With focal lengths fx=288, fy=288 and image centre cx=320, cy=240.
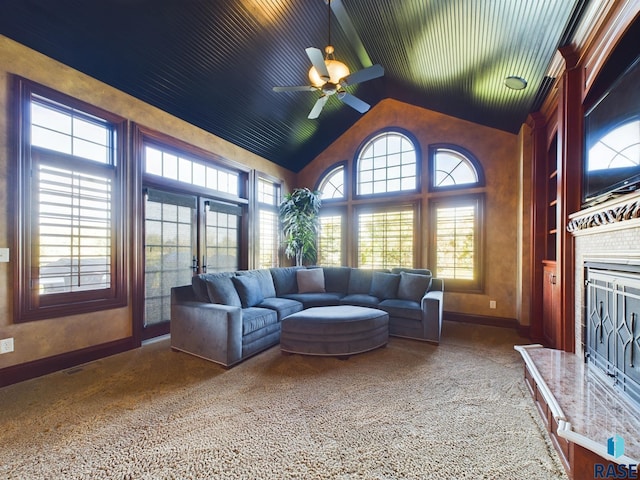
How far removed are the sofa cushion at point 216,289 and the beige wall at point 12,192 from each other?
89cm

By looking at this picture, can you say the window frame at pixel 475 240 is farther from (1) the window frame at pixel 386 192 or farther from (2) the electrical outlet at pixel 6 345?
(2) the electrical outlet at pixel 6 345

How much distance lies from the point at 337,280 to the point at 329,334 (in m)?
1.83

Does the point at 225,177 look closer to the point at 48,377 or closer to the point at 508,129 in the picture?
the point at 48,377

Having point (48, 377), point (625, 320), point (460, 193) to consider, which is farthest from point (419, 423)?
point (460, 193)

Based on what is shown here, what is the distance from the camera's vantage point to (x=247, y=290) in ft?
11.7

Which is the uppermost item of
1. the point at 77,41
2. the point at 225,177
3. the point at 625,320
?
the point at 77,41

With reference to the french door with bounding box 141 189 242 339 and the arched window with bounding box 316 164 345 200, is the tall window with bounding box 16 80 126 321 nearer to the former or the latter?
the french door with bounding box 141 189 242 339

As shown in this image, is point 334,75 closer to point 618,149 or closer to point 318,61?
point 318,61

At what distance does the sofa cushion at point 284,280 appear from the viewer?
447 centimetres

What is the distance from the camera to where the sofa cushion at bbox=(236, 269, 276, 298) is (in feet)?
13.1

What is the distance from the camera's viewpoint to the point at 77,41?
8.77 ft

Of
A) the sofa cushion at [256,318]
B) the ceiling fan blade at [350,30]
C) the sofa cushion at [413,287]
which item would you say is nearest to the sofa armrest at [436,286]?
the sofa cushion at [413,287]

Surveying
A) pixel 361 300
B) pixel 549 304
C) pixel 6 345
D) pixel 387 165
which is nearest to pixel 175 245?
pixel 6 345

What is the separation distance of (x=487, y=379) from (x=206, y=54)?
437 cm
